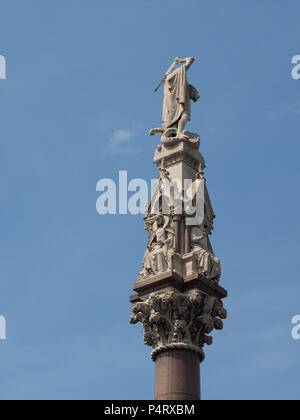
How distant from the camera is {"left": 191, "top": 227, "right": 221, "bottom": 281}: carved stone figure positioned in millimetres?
34375

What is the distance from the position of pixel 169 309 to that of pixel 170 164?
250 inches

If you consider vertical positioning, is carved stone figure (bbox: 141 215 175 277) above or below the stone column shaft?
above

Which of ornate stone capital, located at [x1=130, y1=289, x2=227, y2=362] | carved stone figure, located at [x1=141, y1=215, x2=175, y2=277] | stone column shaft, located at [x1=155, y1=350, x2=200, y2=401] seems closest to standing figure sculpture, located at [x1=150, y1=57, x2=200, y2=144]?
carved stone figure, located at [x1=141, y1=215, x2=175, y2=277]

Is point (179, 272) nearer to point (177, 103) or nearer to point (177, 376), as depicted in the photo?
point (177, 376)

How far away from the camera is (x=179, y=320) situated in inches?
1299

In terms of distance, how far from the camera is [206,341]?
33562mm

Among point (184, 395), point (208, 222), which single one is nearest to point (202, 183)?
point (208, 222)

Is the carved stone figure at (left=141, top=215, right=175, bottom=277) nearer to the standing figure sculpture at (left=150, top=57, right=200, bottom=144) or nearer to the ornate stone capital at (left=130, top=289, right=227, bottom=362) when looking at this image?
the ornate stone capital at (left=130, top=289, right=227, bottom=362)

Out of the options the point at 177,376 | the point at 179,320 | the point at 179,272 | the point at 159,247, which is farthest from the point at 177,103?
the point at 177,376

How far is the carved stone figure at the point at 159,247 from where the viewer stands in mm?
34438

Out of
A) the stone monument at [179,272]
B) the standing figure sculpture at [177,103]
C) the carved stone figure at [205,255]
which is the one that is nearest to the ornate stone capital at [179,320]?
the stone monument at [179,272]

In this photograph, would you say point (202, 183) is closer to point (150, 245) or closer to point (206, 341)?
point (150, 245)

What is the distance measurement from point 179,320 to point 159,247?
123 inches
